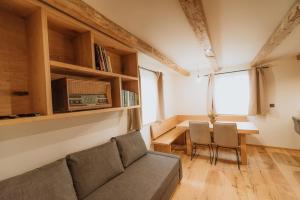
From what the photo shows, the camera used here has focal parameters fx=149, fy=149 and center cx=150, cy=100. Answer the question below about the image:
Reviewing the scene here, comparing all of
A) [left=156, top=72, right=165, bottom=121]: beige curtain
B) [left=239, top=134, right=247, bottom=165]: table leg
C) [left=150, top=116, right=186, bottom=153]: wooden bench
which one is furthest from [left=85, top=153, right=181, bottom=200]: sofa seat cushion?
[left=239, top=134, right=247, bottom=165]: table leg

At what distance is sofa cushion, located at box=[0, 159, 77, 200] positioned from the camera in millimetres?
1032

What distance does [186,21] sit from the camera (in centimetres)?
167

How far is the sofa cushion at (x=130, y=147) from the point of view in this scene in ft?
6.64

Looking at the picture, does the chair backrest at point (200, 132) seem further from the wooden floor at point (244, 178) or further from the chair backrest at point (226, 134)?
the wooden floor at point (244, 178)

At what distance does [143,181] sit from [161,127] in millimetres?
2054

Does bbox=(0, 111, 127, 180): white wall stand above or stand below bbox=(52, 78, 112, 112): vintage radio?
below

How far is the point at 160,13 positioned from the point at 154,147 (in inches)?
101

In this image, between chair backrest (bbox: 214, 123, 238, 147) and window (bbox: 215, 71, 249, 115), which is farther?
window (bbox: 215, 71, 249, 115)

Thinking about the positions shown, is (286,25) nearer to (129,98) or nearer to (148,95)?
(129,98)

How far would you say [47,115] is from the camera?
3.75ft

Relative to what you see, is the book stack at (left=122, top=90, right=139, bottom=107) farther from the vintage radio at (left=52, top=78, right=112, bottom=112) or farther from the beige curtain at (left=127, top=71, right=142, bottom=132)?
the vintage radio at (left=52, top=78, right=112, bottom=112)

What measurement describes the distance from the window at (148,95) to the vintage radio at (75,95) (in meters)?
1.56

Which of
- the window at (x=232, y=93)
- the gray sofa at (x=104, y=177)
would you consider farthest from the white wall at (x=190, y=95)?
the gray sofa at (x=104, y=177)

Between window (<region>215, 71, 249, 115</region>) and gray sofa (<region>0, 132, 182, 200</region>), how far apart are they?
9.30 feet
